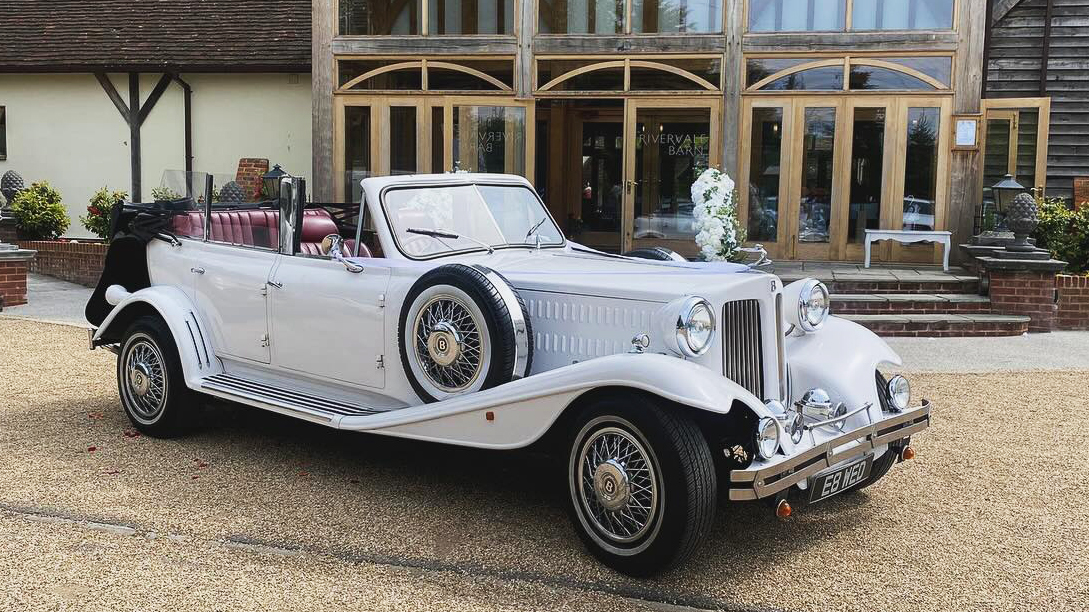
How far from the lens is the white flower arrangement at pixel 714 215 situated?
9.62 m

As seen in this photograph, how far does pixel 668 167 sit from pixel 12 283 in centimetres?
815

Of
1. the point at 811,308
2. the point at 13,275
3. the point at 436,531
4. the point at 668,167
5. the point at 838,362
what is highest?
the point at 668,167

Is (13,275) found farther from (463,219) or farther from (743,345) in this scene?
(743,345)

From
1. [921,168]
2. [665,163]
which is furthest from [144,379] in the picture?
[921,168]

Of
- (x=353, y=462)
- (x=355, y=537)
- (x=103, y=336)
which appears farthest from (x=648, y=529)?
(x=103, y=336)

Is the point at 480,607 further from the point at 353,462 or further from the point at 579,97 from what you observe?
the point at 579,97

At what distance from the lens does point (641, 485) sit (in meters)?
4.18

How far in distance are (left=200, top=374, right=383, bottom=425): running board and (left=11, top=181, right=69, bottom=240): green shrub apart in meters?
10.5

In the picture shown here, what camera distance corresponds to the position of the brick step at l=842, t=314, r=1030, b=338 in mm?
10539

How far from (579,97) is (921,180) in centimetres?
440

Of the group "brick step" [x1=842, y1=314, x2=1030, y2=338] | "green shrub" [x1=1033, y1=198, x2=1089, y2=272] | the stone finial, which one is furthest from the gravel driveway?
"green shrub" [x1=1033, y1=198, x2=1089, y2=272]

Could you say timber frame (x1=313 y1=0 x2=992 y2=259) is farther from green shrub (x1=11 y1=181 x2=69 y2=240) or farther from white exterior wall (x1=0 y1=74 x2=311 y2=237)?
green shrub (x1=11 y1=181 x2=69 y2=240)

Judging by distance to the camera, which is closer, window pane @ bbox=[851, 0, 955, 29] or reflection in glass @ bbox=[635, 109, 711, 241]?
window pane @ bbox=[851, 0, 955, 29]

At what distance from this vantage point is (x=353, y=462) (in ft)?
19.2
